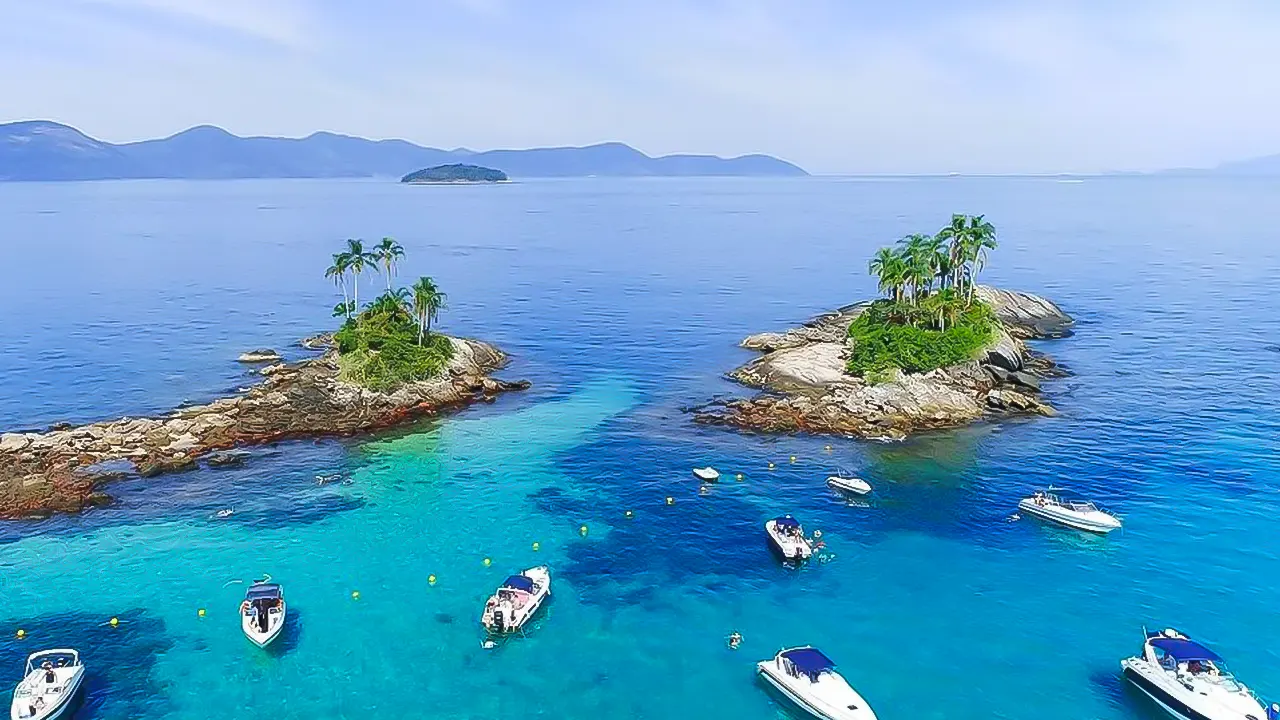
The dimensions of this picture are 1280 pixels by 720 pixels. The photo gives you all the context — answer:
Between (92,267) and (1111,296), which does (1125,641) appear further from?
(92,267)

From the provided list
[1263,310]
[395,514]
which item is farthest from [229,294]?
[1263,310]

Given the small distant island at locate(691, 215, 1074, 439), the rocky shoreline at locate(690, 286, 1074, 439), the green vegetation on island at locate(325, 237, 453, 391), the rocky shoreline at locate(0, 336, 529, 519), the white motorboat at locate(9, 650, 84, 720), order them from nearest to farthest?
the white motorboat at locate(9, 650, 84, 720)
the rocky shoreline at locate(0, 336, 529, 519)
the rocky shoreline at locate(690, 286, 1074, 439)
the small distant island at locate(691, 215, 1074, 439)
the green vegetation on island at locate(325, 237, 453, 391)

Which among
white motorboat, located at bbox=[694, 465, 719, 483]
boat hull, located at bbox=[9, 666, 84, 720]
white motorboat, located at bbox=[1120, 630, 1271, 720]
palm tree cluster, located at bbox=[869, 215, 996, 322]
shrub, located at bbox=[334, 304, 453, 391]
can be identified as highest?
palm tree cluster, located at bbox=[869, 215, 996, 322]

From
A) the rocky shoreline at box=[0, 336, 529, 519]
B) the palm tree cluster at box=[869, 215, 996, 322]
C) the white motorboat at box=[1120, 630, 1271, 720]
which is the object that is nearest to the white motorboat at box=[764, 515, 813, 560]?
the white motorboat at box=[1120, 630, 1271, 720]

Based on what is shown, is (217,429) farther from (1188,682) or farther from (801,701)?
(1188,682)

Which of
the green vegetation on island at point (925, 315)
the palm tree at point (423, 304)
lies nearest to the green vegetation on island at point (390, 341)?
the palm tree at point (423, 304)

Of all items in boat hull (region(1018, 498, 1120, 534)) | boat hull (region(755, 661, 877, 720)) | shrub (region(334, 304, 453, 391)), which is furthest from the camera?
shrub (region(334, 304, 453, 391))

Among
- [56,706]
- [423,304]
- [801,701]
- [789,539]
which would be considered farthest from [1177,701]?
[423,304]

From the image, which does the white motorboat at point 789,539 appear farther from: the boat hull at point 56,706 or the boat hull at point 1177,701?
the boat hull at point 56,706

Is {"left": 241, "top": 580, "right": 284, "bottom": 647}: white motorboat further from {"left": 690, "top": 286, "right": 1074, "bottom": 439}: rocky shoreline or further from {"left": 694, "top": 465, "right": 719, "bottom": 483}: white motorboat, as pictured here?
{"left": 690, "top": 286, "right": 1074, "bottom": 439}: rocky shoreline
